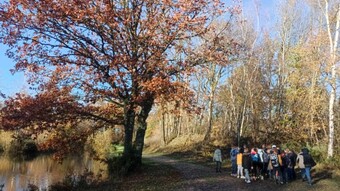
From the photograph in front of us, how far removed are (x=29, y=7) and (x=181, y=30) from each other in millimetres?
7041

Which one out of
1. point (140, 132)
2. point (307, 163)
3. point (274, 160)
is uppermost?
point (140, 132)

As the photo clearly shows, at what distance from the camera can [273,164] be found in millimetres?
16094

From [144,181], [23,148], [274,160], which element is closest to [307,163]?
[274,160]

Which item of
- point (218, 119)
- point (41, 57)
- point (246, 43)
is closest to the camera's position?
point (41, 57)

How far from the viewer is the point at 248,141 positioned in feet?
116

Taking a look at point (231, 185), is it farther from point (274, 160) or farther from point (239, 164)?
point (274, 160)

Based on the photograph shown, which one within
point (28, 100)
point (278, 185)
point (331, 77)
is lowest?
point (278, 185)

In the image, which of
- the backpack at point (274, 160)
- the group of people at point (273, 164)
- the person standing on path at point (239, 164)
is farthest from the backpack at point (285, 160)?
the person standing on path at point (239, 164)

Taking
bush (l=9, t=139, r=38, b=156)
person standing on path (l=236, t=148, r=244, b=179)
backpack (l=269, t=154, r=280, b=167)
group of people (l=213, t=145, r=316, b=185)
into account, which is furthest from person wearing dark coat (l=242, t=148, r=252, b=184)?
bush (l=9, t=139, r=38, b=156)

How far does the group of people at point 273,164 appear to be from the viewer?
15539 millimetres

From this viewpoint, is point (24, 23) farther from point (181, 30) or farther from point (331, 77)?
point (331, 77)

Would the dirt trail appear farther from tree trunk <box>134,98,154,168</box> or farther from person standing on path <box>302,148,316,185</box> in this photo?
tree trunk <box>134,98,154,168</box>

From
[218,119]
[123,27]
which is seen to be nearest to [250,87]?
[218,119]

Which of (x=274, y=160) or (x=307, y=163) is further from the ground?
(x=274, y=160)
